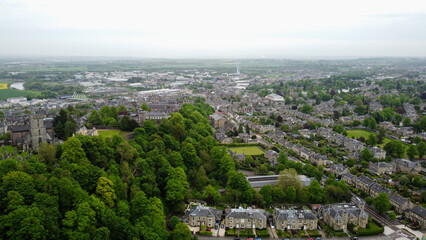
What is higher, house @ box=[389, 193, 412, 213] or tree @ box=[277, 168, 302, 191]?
tree @ box=[277, 168, 302, 191]

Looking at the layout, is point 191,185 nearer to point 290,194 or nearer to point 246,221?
point 246,221

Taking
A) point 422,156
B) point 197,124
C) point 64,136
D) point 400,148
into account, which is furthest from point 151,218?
point 422,156

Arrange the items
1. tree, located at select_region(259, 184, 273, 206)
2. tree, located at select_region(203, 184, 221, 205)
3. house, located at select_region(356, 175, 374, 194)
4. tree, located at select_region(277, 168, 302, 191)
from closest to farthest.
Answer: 1. tree, located at select_region(203, 184, 221, 205)
2. tree, located at select_region(259, 184, 273, 206)
3. tree, located at select_region(277, 168, 302, 191)
4. house, located at select_region(356, 175, 374, 194)

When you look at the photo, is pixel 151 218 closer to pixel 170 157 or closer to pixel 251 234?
pixel 251 234

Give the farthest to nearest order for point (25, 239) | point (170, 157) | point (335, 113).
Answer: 1. point (335, 113)
2. point (170, 157)
3. point (25, 239)

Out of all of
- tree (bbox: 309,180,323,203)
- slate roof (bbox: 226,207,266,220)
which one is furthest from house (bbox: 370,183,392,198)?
slate roof (bbox: 226,207,266,220)

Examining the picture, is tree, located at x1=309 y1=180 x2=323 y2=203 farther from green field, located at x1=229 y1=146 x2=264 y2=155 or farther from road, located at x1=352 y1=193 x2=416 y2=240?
green field, located at x1=229 y1=146 x2=264 y2=155

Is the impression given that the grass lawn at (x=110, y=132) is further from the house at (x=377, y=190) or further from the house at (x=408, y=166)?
the house at (x=408, y=166)
